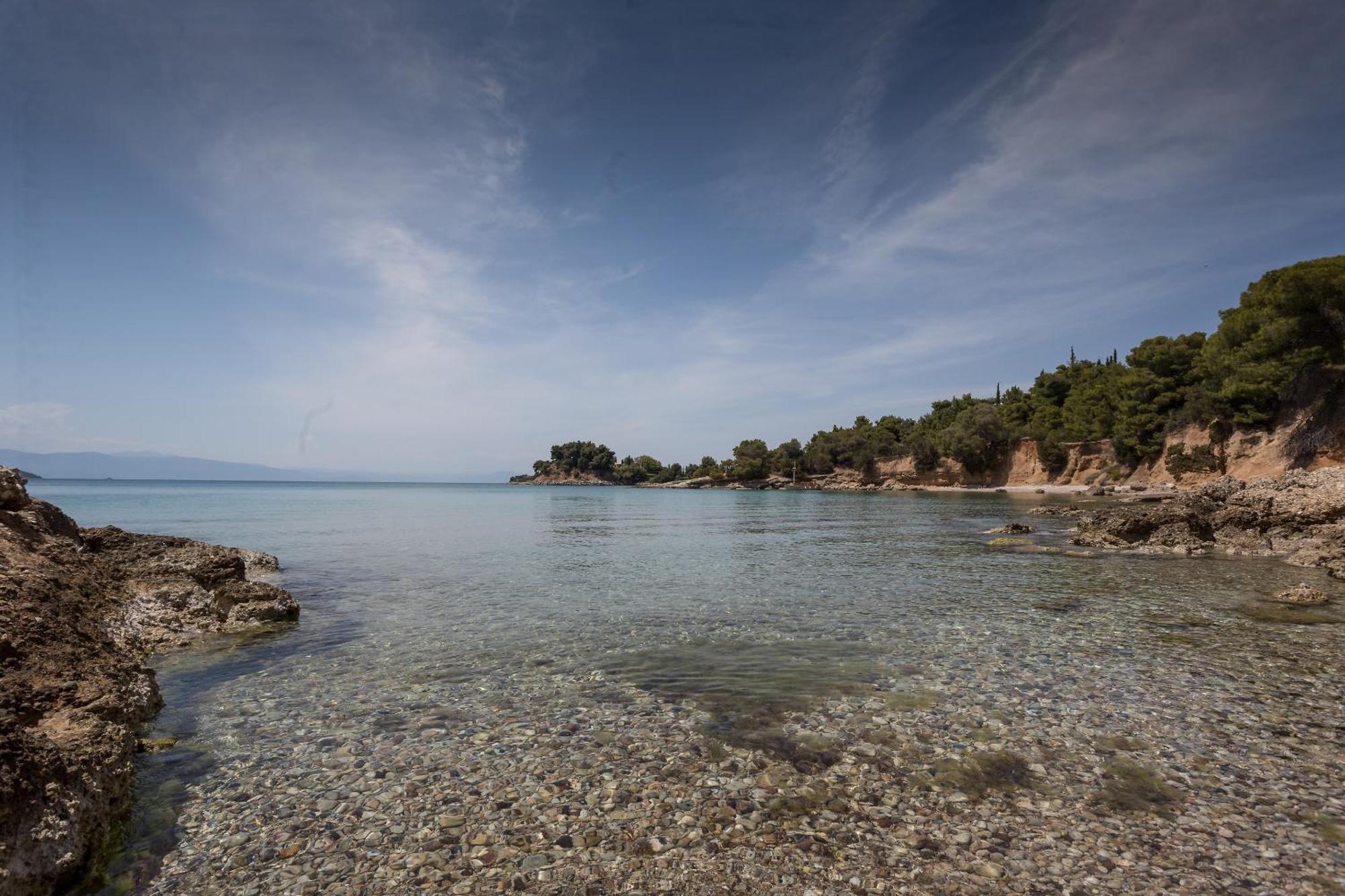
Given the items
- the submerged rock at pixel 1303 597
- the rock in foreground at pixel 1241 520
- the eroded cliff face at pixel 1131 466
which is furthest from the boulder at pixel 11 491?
the eroded cliff face at pixel 1131 466

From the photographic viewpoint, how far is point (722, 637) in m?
13.6

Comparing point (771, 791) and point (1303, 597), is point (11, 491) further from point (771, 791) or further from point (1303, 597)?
point (1303, 597)

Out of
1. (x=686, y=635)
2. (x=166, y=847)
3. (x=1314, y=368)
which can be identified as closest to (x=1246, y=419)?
(x=1314, y=368)

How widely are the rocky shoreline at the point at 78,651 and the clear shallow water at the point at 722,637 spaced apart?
0.62m

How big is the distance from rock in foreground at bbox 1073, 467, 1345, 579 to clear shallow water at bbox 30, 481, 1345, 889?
3.21m

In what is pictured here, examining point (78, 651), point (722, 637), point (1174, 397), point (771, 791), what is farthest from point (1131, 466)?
point (78, 651)

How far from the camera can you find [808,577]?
2181cm

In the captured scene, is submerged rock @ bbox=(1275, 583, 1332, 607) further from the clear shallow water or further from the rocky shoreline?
the rocky shoreline

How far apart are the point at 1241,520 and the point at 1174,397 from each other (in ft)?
→ 236

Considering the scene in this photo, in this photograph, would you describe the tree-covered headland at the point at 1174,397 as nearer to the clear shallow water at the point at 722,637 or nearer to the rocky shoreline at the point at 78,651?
the clear shallow water at the point at 722,637

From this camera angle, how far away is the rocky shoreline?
16.1 feet

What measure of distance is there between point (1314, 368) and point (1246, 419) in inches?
368

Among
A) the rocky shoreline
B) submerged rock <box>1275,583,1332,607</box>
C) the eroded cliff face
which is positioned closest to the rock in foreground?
submerged rock <box>1275,583,1332,607</box>

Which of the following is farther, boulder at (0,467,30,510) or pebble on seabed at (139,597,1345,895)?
boulder at (0,467,30,510)
